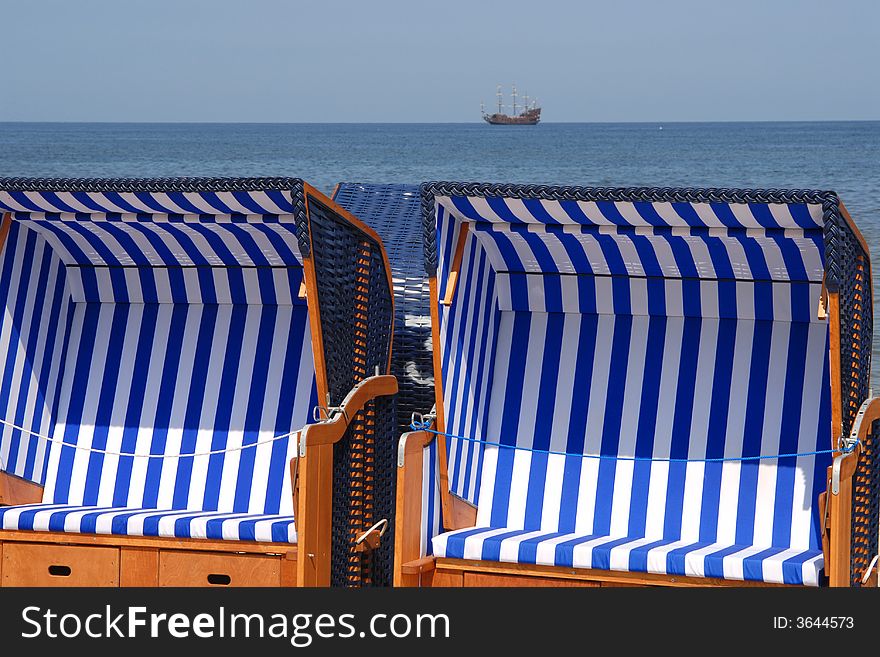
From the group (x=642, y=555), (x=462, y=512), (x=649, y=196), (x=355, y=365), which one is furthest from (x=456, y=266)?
(x=642, y=555)

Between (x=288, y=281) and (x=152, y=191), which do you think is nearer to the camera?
(x=152, y=191)

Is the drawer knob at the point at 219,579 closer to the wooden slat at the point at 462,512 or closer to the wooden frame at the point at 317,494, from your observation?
the wooden frame at the point at 317,494

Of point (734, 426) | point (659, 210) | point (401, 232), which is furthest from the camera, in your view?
point (401, 232)

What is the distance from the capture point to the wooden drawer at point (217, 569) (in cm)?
556

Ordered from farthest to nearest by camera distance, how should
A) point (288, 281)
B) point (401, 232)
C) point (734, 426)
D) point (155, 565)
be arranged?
point (401, 232) < point (288, 281) < point (734, 426) < point (155, 565)

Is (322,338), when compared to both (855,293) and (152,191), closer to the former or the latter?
(152,191)

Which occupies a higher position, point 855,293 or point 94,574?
point 855,293

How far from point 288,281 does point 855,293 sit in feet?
8.78

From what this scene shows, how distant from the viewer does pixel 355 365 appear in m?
5.80

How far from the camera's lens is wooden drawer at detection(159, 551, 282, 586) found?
5.56 metres

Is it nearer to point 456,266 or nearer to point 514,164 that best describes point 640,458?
point 456,266

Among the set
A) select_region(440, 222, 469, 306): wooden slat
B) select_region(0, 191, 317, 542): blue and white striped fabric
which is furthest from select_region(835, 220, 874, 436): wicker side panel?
select_region(0, 191, 317, 542): blue and white striped fabric
